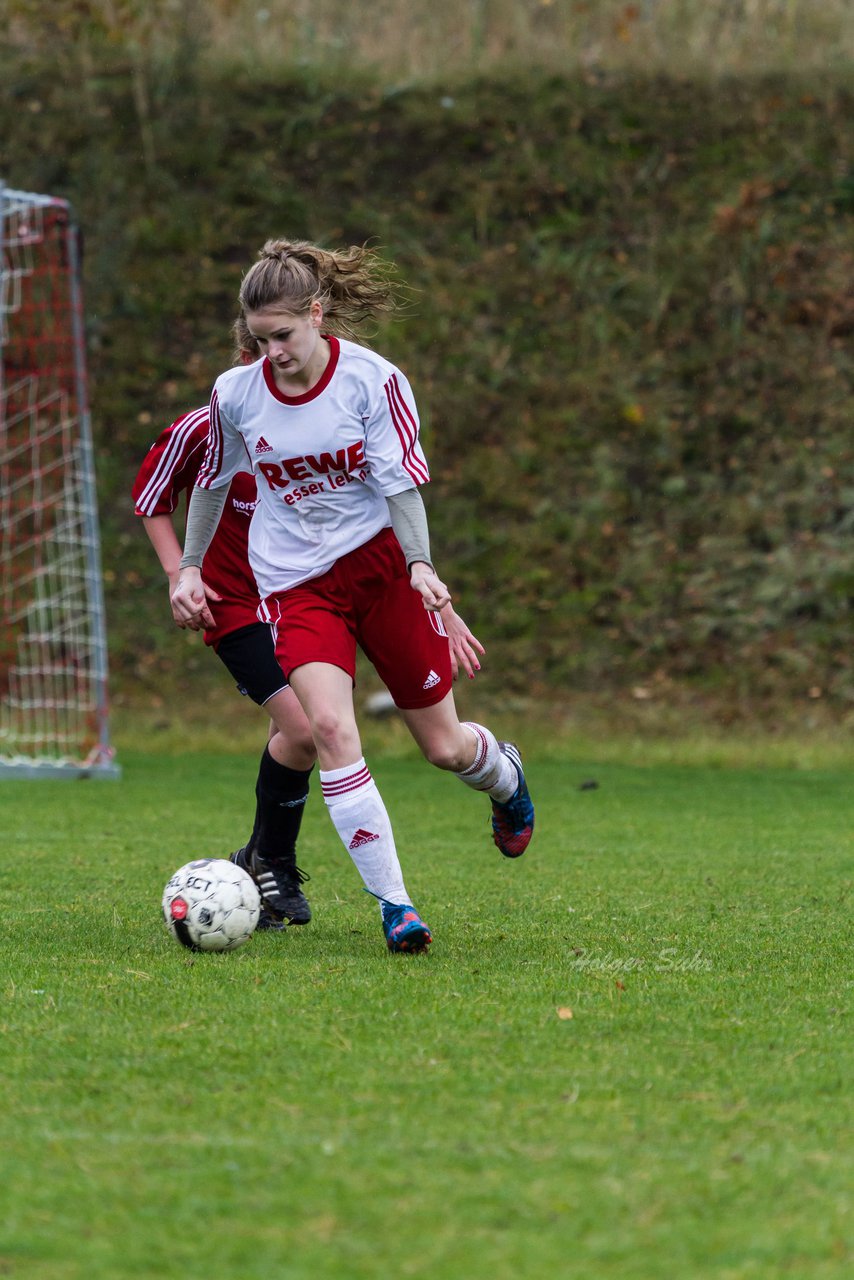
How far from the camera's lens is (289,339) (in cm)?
427

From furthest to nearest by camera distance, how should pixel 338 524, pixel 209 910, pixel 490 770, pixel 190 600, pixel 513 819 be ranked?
pixel 513 819 < pixel 490 770 < pixel 190 600 < pixel 338 524 < pixel 209 910

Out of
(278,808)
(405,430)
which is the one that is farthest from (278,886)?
(405,430)

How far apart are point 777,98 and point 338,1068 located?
46.1 ft

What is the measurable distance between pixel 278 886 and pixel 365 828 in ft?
2.71

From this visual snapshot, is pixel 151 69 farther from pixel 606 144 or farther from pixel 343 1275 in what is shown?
pixel 343 1275

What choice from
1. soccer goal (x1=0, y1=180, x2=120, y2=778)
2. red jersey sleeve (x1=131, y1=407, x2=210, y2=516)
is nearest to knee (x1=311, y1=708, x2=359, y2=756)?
red jersey sleeve (x1=131, y1=407, x2=210, y2=516)

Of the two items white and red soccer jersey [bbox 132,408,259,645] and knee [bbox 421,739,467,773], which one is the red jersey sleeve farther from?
knee [bbox 421,739,467,773]

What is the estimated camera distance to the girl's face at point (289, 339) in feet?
13.9

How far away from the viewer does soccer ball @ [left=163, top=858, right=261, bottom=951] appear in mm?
4312

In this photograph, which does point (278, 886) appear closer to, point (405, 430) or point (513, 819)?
point (513, 819)

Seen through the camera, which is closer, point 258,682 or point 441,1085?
point 441,1085

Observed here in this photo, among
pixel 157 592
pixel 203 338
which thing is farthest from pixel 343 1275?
pixel 203 338

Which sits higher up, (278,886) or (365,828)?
(365,828)

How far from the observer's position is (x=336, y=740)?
4.28 metres
